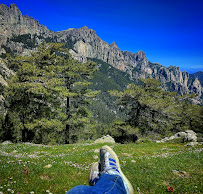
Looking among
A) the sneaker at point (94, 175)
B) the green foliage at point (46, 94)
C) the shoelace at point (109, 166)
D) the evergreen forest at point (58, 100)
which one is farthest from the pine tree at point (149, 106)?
the sneaker at point (94, 175)

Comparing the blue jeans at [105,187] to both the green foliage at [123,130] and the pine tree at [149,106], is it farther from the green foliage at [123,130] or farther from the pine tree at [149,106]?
the green foliage at [123,130]

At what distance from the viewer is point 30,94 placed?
20.0m

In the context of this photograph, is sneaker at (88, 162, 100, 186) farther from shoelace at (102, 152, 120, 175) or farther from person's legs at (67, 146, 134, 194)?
shoelace at (102, 152, 120, 175)

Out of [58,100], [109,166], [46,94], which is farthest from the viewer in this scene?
[58,100]

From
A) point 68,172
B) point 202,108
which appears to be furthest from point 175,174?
point 202,108

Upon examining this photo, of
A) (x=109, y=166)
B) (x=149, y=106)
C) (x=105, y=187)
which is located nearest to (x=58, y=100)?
(x=149, y=106)

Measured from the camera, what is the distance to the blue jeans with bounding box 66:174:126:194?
2.60 m

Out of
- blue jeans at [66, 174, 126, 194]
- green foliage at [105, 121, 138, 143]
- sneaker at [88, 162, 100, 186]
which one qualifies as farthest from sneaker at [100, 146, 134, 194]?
green foliage at [105, 121, 138, 143]

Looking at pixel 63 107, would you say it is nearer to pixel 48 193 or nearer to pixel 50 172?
pixel 50 172

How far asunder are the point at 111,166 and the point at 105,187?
125 cm

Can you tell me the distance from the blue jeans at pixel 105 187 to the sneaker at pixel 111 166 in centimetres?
32

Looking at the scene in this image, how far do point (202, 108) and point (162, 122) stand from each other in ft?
67.4

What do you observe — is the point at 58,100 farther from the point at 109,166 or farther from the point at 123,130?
the point at 109,166

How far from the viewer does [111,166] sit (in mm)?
4133
